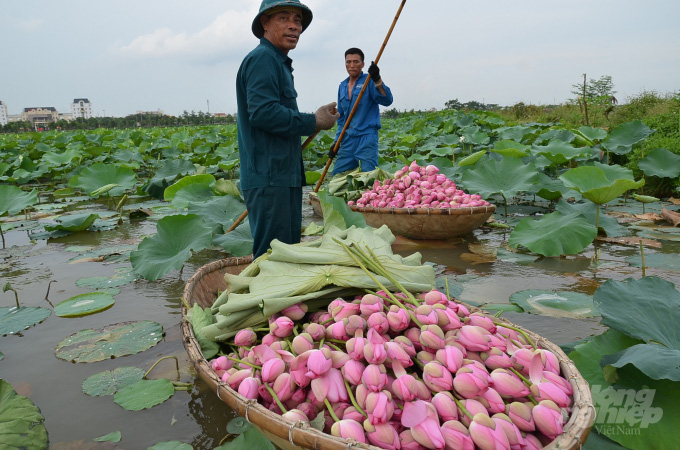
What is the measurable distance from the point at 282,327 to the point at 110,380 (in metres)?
0.82

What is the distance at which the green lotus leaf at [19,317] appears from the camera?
6.91 ft

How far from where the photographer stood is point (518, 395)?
105cm

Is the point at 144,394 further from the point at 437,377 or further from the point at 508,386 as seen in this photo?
the point at 508,386

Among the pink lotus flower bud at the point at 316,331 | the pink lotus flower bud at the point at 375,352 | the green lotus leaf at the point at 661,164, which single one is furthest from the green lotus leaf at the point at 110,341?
the green lotus leaf at the point at 661,164

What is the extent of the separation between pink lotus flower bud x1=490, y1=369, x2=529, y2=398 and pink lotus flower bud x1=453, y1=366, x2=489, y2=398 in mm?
39

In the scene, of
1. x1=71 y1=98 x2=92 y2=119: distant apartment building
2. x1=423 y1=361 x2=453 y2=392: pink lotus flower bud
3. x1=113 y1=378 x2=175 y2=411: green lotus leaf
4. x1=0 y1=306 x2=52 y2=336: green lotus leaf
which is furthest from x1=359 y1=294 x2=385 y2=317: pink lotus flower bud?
x1=71 y1=98 x2=92 y2=119: distant apartment building

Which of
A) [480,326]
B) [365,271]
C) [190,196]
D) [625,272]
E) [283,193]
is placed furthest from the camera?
[190,196]

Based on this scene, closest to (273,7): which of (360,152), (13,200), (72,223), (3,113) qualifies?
(360,152)

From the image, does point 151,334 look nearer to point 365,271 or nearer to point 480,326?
point 365,271

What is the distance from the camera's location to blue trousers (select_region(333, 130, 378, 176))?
4613mm

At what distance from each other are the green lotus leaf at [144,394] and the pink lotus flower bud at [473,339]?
3.30 feet

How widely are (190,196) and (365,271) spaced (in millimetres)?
3030

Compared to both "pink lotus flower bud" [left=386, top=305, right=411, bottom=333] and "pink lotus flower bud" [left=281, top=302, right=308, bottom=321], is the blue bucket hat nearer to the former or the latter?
"pink lotus flower bud" [left=281, top=302, right=308, bottom=321]

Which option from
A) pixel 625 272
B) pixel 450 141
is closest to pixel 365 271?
pixel 625 272
